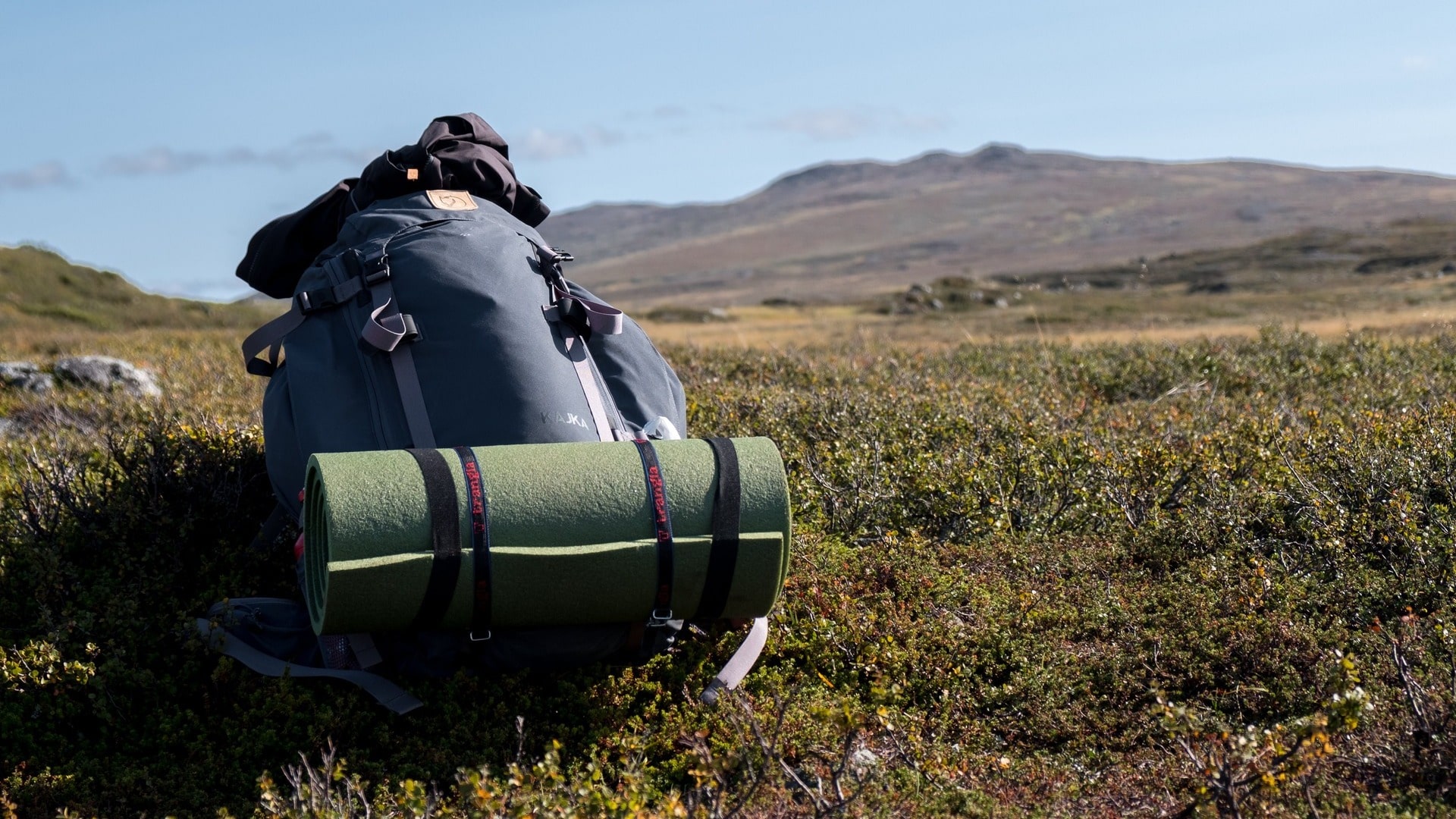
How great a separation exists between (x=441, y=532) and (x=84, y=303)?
25928 mm

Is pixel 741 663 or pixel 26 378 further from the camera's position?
pixel 26 378

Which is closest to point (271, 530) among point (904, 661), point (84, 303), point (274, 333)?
point (274, 333)

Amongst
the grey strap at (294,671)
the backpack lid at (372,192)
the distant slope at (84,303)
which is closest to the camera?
the grey strap at (294,671)

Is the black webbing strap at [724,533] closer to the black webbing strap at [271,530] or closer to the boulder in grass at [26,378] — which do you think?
the black webbing strap at [271,530]

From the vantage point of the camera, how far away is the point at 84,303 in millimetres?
25797

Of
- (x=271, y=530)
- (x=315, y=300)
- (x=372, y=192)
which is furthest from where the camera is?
(x=372, y=192)

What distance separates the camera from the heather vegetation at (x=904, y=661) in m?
3.28

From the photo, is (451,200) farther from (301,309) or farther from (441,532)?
(441,532)

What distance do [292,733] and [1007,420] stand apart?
14.3ft

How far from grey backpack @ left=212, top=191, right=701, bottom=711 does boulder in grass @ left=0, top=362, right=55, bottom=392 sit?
225 inches

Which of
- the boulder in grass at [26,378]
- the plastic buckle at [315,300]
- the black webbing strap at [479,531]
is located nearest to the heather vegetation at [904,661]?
the black webbing strap at [479,531]

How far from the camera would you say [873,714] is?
3.81 metres

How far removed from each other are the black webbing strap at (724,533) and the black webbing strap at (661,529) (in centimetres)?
12

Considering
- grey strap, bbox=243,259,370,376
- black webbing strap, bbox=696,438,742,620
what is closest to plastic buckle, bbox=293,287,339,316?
grey strap, bbox=243,259,370,376
